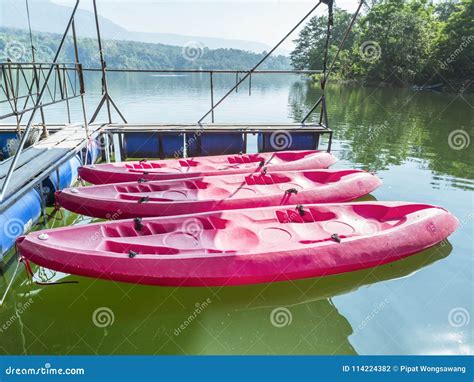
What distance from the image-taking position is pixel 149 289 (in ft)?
15.2

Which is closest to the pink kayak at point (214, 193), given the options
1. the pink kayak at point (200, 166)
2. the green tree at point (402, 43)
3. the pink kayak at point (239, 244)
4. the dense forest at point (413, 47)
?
the pink kayak at point (200, 166)

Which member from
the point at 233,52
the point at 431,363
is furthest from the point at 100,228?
the point at 233,52

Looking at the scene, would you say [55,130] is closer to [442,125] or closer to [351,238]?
[351,238]

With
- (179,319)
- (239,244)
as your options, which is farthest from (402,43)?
(179,319)

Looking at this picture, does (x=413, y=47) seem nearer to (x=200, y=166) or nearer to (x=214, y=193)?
(x=200, y=166)

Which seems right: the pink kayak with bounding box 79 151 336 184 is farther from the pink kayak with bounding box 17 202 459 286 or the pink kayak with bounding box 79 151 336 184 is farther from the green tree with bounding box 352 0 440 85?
the green tree with bounding box 352 0 440 85

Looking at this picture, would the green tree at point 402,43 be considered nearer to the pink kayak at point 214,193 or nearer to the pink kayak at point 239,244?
the pink kayak at point 214,193

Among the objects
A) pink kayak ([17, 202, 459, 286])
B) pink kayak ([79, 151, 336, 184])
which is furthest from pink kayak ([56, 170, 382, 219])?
pink kayak ([17, 202, 459, 286])

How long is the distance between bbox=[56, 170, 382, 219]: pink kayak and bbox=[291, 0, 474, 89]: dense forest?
25449 mm

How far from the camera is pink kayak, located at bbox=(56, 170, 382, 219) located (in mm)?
5555

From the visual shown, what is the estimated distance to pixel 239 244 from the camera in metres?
4.54

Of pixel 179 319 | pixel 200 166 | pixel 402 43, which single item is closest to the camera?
pixel 179 319

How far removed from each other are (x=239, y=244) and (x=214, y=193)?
68.2 inches

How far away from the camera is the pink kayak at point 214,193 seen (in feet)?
18.2
